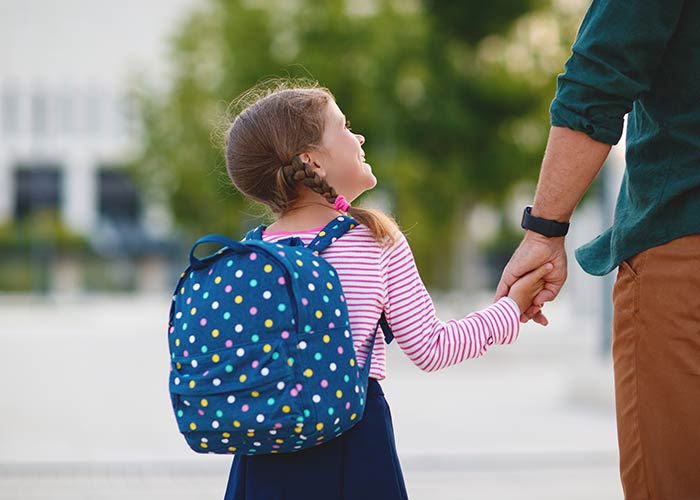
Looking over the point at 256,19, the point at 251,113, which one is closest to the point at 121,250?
the point at 256,19

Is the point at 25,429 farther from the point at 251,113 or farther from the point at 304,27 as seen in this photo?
the point at 304,27

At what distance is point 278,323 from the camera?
2182 mm

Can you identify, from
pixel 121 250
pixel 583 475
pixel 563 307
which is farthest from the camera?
pixel 121 250

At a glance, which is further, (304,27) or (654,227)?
(304,27)

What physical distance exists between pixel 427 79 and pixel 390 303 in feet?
45.3

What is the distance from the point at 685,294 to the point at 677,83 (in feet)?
1.39

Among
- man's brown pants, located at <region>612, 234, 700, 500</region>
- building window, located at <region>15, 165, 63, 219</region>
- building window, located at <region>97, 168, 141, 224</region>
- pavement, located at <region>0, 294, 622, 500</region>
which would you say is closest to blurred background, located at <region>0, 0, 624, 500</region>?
pavement, located at <region>0, 294, 622, 500</region>

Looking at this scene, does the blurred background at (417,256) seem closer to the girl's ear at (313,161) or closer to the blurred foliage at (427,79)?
the blurred foliage at (427,79)

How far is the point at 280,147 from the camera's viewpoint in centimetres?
244

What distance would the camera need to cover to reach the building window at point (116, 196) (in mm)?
72062

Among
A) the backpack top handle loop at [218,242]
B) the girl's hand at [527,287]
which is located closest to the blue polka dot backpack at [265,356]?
the backpack top handle loop at [218,242]

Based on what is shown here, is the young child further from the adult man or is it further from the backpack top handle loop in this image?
the adult man

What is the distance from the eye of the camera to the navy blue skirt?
2371 millimetres

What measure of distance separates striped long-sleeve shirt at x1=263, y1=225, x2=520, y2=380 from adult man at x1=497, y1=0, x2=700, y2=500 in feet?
1.18
